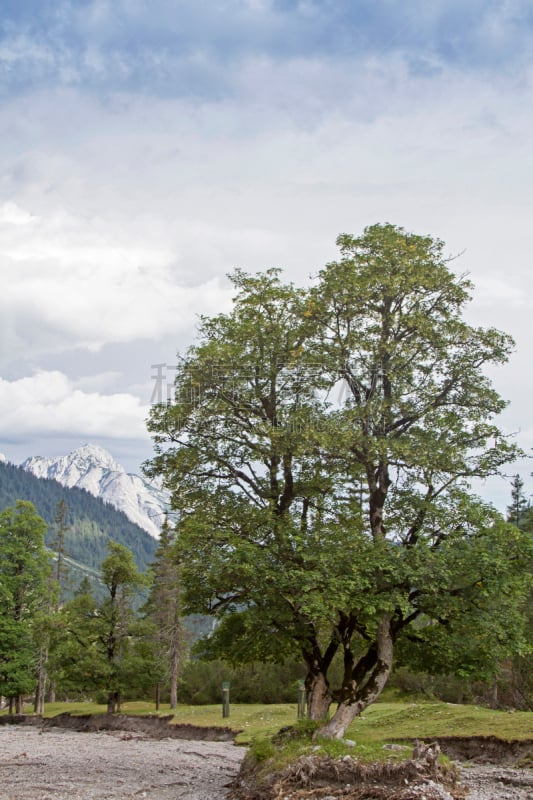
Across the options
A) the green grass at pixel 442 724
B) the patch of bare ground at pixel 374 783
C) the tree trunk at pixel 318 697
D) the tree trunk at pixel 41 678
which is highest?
the tree trunk at pixel 318 697

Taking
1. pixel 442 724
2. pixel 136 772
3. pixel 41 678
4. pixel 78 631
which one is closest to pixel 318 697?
pixel 136 772

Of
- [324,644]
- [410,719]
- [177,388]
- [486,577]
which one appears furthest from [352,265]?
[410,719]

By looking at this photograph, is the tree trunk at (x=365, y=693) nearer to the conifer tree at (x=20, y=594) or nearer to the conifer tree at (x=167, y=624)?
the conifer tree at (x=167, y=624)

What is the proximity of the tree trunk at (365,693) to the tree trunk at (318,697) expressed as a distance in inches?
39.9

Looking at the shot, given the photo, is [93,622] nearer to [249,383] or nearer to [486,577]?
[249,383]

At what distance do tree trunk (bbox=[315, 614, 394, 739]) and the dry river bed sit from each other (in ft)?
10.5

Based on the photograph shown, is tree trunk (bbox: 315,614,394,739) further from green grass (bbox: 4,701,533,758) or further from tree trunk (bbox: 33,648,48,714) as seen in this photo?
tree trunk (bbox: 33,648,48,714)

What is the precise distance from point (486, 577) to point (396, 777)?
5202mm

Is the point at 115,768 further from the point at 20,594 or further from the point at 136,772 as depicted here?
the point at 20,594

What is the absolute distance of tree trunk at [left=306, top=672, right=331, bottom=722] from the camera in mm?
18812

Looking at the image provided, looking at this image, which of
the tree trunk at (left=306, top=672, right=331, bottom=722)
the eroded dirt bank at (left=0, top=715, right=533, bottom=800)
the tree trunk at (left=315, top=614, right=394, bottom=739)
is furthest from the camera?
the tree trunk at (left=306, top=672, right=331, bottom=722)

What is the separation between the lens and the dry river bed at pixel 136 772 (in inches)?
664

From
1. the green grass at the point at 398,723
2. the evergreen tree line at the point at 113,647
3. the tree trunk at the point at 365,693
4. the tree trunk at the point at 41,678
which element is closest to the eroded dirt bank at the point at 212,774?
the green grass at the point at 398,723

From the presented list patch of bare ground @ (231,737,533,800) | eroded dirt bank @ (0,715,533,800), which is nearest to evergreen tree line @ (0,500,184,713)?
eroded dirt bank @ (0,715,533,800)
